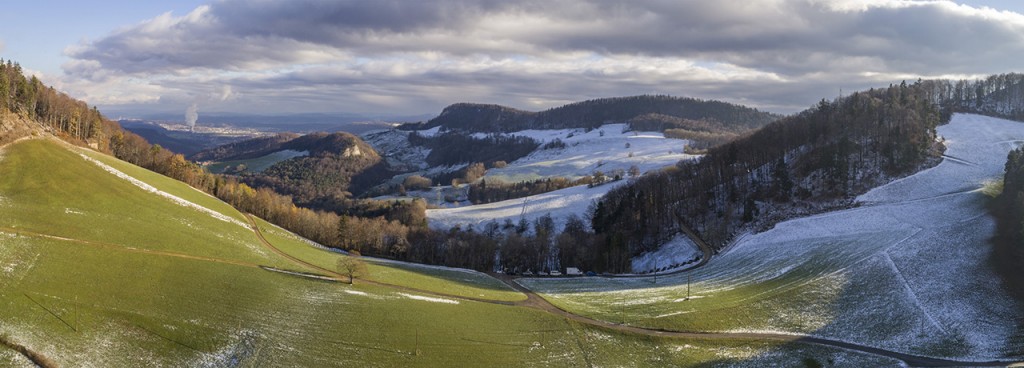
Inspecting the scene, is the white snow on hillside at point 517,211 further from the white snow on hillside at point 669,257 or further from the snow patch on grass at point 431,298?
the snow patch on grass at point 431,298

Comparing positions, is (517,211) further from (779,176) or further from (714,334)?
(714,334)

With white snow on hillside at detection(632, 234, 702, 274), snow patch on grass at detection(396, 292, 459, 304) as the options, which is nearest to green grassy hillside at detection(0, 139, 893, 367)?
snow patch on grass at detection(396, 292, 459, 304)

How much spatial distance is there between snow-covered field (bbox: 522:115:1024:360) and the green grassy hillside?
7.29 metres

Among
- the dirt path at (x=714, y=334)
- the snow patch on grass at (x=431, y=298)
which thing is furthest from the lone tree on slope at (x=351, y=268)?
the snow patch on grass at (x=431, y=298)

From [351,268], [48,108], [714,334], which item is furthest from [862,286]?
[48,108]

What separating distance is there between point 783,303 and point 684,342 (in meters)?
18.7

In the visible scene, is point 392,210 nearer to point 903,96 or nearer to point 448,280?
point 448,280

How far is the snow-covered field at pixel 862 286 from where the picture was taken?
62469mm

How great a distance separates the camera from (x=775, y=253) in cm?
9600

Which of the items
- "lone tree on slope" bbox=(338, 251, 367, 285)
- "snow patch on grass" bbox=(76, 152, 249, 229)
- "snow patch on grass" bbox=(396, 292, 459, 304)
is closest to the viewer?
"snow patch on grass" bbox=(396, 292, 459, 304)

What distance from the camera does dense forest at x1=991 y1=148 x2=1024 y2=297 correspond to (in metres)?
73.8

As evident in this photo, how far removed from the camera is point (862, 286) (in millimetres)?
73438

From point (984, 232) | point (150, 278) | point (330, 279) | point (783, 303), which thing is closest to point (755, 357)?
point (783, 303)

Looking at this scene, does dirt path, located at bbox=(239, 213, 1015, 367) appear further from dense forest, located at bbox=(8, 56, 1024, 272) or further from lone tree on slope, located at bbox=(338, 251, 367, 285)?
dense forest, located at bbox=(8, 56, 1024, 272)
